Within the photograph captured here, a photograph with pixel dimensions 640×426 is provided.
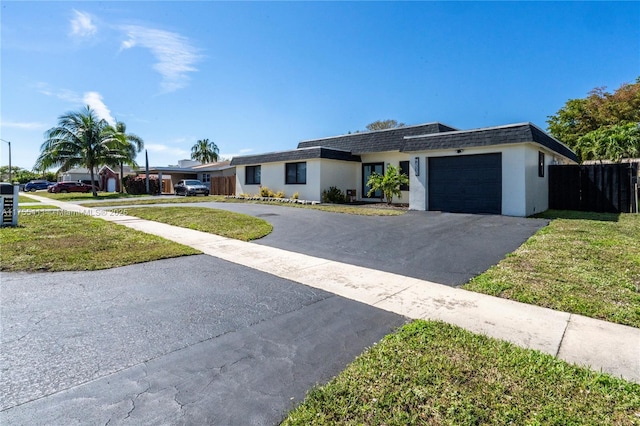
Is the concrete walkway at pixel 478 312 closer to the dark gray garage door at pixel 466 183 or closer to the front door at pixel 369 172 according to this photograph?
the dark gray garage door at pixel 466 183

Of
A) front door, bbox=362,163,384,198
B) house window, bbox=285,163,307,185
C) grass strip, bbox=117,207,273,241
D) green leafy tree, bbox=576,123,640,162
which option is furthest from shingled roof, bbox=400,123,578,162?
green leafy tree, bbox=576,123,640,162

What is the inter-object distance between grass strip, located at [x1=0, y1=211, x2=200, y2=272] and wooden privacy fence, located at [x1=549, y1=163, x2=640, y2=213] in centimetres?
1547

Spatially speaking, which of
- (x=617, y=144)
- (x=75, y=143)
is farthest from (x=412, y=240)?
(x=75, y=143)

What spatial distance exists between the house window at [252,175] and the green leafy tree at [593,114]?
22.1m

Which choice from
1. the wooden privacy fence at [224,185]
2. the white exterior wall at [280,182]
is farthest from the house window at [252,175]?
the wooden privacy fence at [224,185]

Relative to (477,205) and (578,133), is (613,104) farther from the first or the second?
(477,205)

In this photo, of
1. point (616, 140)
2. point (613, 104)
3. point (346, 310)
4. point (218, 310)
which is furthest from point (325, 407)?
point (613, 104)

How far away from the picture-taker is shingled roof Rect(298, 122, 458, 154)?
16.6 m

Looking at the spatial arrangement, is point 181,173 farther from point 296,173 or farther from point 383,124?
point 383,124

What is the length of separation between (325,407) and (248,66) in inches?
577

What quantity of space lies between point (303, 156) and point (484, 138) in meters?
9.31

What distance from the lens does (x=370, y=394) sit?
222 cm

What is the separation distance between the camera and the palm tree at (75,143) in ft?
86.8

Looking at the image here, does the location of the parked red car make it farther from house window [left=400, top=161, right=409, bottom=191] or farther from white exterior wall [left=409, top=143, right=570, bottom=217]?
white exterior wall [left=409, top=143, right=570, bottom=217]
